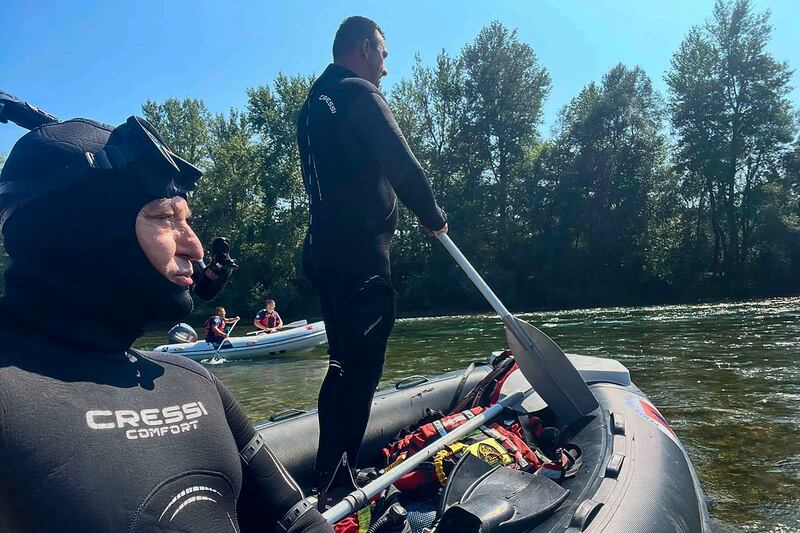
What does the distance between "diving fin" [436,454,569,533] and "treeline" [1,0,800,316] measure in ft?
76.7

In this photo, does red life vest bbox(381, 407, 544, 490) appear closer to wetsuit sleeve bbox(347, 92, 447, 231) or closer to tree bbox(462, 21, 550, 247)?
wetsuit sleeve bbox(347, 92, 447, 231)

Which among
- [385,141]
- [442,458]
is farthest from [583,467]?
[385,141]

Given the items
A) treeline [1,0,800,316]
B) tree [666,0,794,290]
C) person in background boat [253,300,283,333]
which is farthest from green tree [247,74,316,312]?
tree [666,0,794,290]

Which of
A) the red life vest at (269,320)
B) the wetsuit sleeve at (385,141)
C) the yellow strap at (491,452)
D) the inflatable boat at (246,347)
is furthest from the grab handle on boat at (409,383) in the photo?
the red life vest at (269,320)

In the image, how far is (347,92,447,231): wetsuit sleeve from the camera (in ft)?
7.34

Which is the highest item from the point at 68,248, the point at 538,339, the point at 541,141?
the point at 541,141

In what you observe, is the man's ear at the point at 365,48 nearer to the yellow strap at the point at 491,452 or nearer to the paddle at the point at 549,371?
the paddle at the point at 549,371

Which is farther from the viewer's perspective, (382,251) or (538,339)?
(538,339)

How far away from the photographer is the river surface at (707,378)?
3531 mm

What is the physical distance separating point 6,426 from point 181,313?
350mm

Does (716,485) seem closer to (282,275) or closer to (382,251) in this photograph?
(382,251)

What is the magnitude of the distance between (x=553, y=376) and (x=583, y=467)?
2.27ft

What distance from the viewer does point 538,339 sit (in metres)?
3.20

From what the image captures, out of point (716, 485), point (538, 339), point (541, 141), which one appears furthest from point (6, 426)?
point (541, 141)
